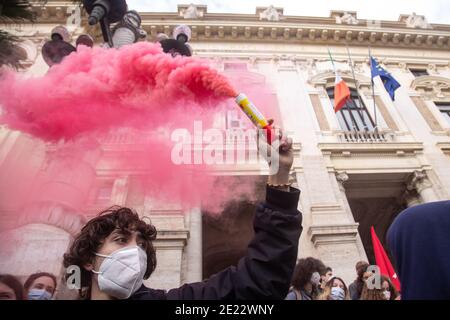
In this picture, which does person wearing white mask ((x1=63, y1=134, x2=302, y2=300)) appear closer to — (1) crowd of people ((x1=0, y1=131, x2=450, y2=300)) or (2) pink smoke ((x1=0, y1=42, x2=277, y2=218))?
(1) crowd of people ((x1=0, y1=131, x2=450, y2=300))

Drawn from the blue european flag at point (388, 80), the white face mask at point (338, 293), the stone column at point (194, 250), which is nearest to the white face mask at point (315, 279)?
the white face mask at point (338, 293)

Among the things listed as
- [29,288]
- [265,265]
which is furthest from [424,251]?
[29,288]

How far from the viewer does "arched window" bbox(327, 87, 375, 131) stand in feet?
36.8

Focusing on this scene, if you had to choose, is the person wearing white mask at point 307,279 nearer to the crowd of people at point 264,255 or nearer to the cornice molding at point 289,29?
the crowd of people at point 264,255

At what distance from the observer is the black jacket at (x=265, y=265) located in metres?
1.71

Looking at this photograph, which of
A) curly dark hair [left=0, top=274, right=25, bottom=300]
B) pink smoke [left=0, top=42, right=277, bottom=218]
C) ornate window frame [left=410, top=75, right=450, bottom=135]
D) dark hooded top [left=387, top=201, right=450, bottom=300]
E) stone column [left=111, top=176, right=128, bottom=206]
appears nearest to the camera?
dark hooded top [left=387, top=201, right=450, bottom=300]

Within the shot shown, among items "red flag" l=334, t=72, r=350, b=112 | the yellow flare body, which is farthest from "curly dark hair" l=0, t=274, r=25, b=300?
"red flag" l=334, t=72, r=350, b=112

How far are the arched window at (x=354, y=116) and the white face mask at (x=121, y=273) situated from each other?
10.8 meters

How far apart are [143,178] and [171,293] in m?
6.41

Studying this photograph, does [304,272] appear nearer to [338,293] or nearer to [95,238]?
[338,293]

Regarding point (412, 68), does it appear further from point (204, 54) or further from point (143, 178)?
point (143, 178)

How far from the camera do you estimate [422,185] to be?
9359 mm

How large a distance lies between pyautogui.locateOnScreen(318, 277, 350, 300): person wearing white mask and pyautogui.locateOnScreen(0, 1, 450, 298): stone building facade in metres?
2.60
